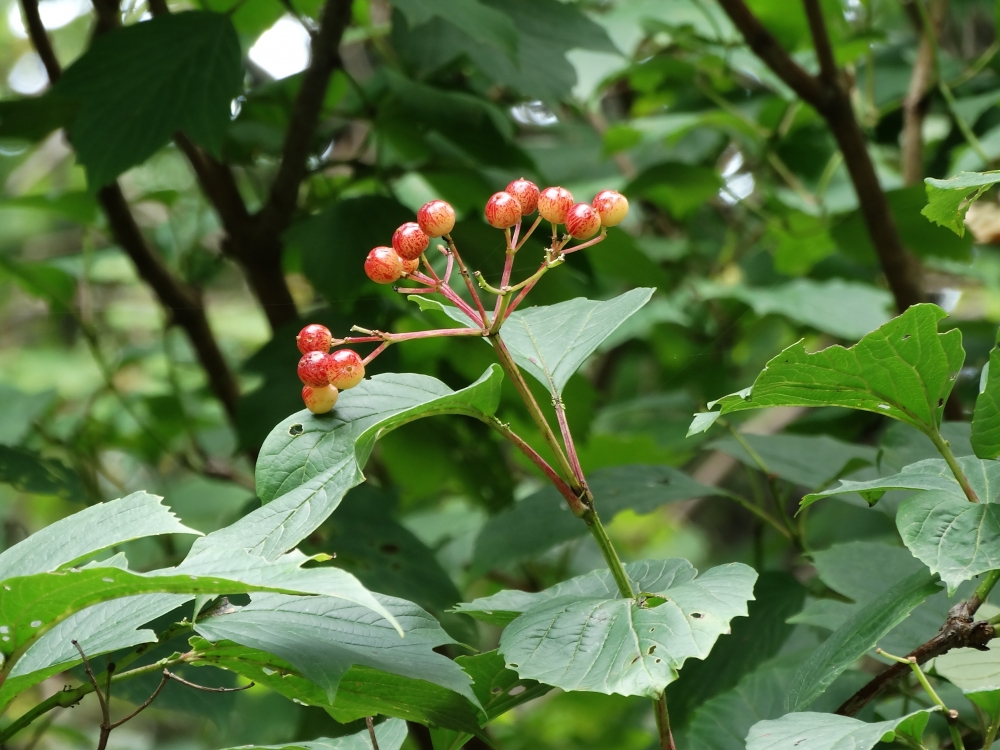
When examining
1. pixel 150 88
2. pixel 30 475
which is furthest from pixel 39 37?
pixel 30 475

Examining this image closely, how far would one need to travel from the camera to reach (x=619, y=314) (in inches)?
20.3

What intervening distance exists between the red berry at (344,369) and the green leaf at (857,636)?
28 centimetres

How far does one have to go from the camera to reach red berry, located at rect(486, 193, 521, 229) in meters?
0.50

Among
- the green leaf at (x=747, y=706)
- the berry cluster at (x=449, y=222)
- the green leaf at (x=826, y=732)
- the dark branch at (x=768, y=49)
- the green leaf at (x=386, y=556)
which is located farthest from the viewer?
the dark branch at (x=768, y=49)

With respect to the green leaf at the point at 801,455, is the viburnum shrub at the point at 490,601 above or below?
above

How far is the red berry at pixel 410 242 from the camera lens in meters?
0.50

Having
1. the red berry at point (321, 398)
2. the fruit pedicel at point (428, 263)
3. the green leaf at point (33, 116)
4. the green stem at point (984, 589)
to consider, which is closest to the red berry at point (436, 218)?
the fruit pedicel at point (428, 263)

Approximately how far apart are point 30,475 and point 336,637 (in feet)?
1.58

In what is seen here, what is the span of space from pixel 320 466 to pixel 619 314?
0.18 m

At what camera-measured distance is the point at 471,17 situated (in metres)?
0.79

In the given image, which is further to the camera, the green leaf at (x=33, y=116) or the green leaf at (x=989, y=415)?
the green leaf at (x=33, y=116)

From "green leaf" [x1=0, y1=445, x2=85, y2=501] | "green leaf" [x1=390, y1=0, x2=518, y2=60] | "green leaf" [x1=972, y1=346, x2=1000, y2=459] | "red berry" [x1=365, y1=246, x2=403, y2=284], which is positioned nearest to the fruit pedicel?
"red berry" [x1=365, y1=246, x2=403, y2=284]

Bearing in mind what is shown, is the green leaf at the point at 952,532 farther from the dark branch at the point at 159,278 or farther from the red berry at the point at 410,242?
the dark branch at the point at 159,278

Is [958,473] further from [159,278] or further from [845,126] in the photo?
[159,278]
